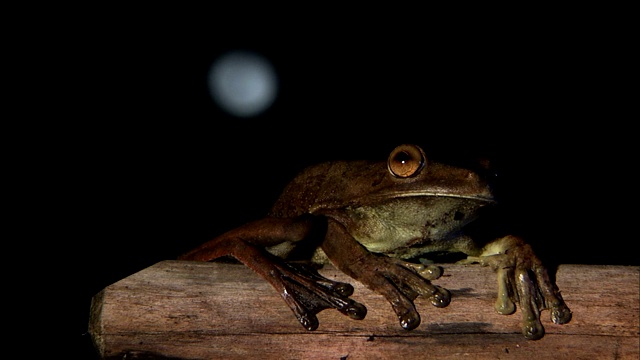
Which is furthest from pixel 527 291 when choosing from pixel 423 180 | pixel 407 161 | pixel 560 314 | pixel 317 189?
pixel 317 189

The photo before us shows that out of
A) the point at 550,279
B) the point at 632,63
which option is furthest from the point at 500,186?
the point at 632,63

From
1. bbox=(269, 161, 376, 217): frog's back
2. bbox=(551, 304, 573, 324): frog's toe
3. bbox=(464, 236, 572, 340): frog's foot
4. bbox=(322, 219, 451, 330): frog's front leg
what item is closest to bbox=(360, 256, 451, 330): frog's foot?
bbox=(322, 219, 451, 330): frog's front leg

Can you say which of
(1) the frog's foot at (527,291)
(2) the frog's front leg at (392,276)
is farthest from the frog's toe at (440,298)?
(1) the frog's foot at (527,291)

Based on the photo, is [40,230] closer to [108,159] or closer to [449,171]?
[108,159]

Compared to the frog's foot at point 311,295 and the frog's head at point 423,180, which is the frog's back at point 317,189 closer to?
the frog's head at point 423,180

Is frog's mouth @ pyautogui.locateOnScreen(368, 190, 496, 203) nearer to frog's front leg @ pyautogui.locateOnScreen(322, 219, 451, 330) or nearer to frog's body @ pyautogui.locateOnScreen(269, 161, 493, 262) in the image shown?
frog's body @ pyautogui.locateOnScreen(269, 161, 493, 262)

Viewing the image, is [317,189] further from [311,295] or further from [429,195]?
[311,295]

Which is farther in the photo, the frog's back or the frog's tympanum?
the frog's back
